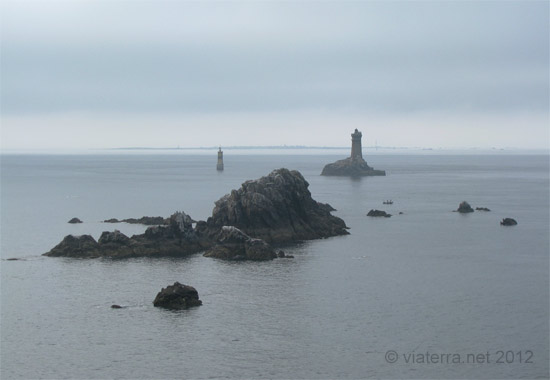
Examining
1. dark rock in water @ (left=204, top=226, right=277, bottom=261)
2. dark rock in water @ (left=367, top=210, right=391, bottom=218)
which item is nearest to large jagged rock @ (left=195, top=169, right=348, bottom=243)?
dark rock in water @ (left=204, top=226, right=277, bottom=261)

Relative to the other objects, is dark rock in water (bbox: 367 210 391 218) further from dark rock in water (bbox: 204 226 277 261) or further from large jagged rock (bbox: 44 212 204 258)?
large jagged rock (bbox: 44 212 204 258)

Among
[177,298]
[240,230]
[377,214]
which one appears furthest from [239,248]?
[377,214]

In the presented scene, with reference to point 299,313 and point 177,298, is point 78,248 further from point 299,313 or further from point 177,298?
point 299,313

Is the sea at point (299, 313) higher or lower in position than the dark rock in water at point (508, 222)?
lower

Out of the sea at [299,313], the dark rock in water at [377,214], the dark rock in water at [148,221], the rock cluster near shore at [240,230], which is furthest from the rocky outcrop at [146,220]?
the dark rock in water at [377,214]

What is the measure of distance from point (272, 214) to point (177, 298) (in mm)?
36307

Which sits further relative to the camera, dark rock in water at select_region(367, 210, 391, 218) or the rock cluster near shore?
dark rock in water at select_region(367, 210, 391, 218)

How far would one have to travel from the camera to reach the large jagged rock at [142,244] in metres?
85.6

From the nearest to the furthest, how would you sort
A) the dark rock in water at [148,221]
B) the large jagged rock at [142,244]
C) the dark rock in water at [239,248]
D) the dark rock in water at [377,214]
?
1. the dark rock in water at [239,248]
2. the large jagged rock at [142,244]
3. the dark rock in water at [148,221]
4. the dark rock in water at [377,214]

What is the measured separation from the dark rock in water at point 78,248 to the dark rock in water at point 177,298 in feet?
79.0

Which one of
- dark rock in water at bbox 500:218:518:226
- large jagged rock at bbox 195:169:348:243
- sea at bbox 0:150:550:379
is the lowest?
sea at bbox 0:150:550:379

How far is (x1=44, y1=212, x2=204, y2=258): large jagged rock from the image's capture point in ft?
281

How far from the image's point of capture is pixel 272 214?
98.1 metres

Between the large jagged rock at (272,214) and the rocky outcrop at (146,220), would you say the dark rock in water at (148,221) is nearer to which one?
the rocky outcrop at (146,220)
